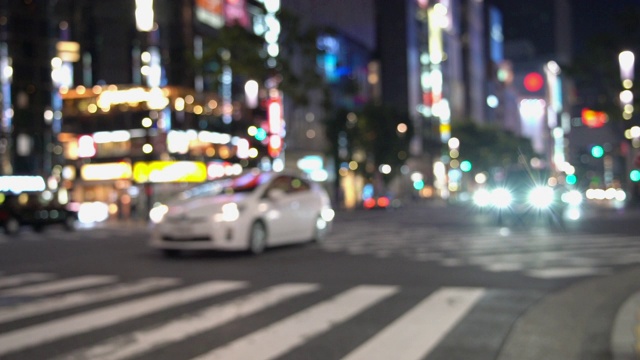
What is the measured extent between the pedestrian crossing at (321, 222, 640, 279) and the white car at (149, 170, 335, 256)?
1001mm

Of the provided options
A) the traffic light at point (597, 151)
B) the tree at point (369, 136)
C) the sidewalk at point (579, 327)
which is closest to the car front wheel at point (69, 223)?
the traffic light at point (597, 151)

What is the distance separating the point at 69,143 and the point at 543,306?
52.1 m

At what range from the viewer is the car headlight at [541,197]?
2314cm

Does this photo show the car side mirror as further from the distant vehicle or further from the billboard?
the billboard

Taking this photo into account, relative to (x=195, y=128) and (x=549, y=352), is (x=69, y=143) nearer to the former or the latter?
(x=195, y=128)

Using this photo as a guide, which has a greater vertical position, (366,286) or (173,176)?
(173,176)

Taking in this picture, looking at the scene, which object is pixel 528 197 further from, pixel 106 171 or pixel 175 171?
pixel 106 171

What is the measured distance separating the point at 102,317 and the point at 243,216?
6070mm

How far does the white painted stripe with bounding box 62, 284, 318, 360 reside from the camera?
5793 millimetres

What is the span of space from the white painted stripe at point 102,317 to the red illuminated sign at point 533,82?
7316 inches

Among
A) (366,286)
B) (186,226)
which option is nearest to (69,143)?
(186,226)

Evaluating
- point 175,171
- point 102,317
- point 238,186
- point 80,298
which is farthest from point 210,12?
point 102,317

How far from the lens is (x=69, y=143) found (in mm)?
55375

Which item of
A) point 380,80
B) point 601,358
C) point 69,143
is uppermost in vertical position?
point 380,80
